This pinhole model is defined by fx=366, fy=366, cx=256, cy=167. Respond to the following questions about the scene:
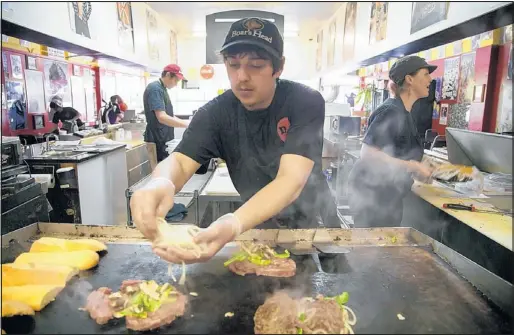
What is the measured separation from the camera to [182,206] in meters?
3.82

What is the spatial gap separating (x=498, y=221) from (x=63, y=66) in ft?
22.7

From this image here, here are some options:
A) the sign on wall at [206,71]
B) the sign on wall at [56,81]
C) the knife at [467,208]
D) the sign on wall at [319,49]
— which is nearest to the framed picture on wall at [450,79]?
the knife at [467,208]

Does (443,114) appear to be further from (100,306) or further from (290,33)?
(290,33)

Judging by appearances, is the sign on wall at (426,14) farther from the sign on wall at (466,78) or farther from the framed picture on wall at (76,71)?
the framed picture on wall at (76,71)

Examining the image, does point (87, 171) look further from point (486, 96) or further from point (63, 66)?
point (486, 96)

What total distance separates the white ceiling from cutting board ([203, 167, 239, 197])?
4.69 metres

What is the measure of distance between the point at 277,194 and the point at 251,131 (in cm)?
53

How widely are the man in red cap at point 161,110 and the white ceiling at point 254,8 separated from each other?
2.84 metres

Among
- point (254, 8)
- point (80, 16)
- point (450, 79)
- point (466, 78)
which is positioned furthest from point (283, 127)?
point (254, 8)

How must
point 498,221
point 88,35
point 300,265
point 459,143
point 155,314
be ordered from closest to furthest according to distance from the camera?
point 155,314 → point 300,265 → point 498,221 → point 459,143 → point 88,35

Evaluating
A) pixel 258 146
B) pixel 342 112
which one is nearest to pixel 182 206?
pixel 258 146

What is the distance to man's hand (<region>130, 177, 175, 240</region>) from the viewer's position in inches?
59.6

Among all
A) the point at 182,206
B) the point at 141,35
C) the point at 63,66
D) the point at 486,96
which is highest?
the point at 141,35

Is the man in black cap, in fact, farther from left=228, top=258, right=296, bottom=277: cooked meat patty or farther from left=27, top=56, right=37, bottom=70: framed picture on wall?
left=27, top=56, right=37, bottom=70: framed picture on wall
